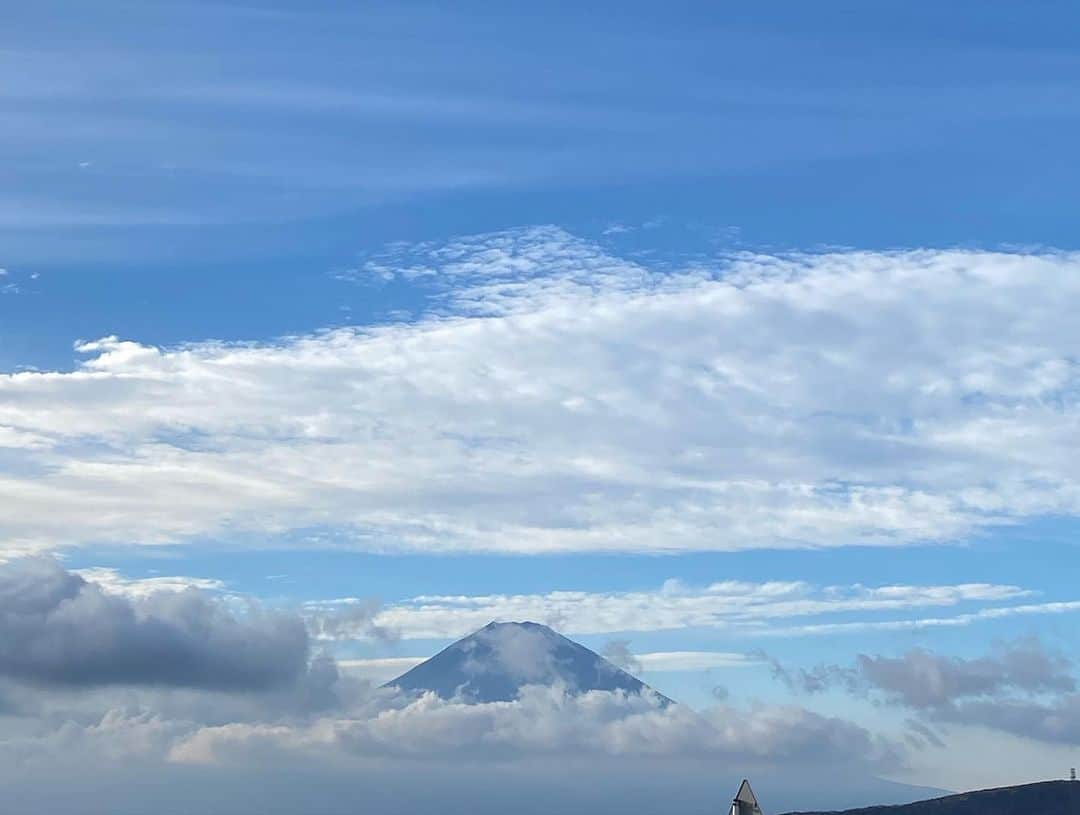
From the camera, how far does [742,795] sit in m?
95.2
